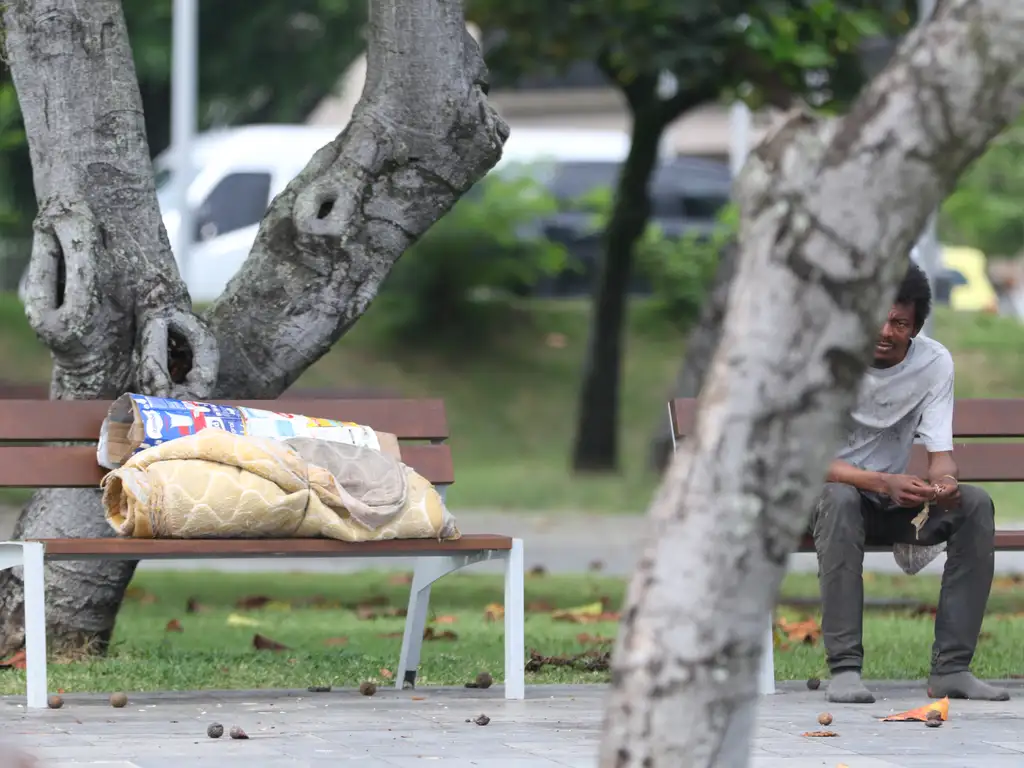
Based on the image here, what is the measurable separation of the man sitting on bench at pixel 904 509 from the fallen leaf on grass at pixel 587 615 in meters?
2.64

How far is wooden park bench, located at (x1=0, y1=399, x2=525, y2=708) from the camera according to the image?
220 inches

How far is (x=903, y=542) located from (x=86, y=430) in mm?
2573

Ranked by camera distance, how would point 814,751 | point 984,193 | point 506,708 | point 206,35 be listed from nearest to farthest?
point 814,751
point 506,708
point 206,35
point 984,193

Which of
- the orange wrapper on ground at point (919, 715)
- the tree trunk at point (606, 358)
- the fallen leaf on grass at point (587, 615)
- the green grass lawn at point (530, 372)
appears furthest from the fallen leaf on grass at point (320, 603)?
the tree trunk at point (606, 358)

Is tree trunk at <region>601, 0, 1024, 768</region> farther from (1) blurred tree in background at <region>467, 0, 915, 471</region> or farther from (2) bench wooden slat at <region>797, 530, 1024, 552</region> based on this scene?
(1) blurred tree in background at <region>467, 0, 915, 471</region>

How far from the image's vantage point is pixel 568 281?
76.5 ft

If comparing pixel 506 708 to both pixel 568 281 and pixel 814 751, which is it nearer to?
pixel 814 751

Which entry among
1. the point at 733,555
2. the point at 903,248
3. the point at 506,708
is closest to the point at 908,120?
the point at 903,248

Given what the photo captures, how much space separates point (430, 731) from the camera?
527cm

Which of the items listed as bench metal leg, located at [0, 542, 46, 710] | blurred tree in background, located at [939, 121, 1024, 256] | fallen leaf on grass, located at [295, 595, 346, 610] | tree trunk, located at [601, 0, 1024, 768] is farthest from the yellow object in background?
tree trunk, located at [601, 0, 1024, 768]

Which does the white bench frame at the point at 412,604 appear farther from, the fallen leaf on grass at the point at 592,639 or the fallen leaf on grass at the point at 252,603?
the fallen leaf on grass at the point at 252,603

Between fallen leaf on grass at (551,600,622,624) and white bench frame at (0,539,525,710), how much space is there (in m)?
2.36

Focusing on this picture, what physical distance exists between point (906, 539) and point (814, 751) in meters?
1.50

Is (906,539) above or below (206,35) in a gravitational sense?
below
